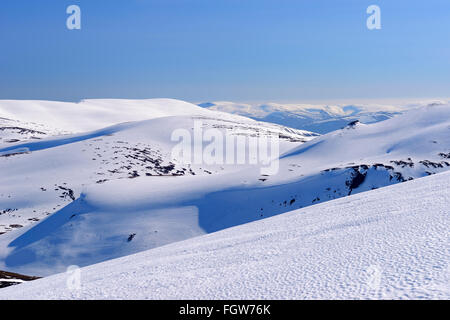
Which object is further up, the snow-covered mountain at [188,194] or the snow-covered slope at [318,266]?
the snow-covered slope at [318,266]

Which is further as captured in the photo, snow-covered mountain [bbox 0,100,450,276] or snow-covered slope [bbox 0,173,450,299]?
snow-covered mountain [bbox 0,100,450,276]

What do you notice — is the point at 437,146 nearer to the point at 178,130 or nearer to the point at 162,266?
the point at 162,266

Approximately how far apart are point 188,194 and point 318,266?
50141 millimetres

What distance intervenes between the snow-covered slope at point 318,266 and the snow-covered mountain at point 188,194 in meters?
33.7

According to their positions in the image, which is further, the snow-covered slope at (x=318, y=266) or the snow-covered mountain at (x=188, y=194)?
the snow-covered mountain at (x=188, y=194)

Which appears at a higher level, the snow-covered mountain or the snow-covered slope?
the snow-covered slope

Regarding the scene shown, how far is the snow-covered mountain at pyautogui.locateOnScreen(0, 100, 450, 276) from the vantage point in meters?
48.4

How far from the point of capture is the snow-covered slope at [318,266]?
27.0 ft

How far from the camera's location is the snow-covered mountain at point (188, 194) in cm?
4841

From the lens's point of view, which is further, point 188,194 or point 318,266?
point 188,194

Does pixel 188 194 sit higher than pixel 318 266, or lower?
lower

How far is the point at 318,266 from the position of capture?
10078 mm

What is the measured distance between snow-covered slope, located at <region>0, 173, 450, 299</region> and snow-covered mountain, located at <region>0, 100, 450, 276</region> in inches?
1327

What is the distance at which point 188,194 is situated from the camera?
59.4 metres
